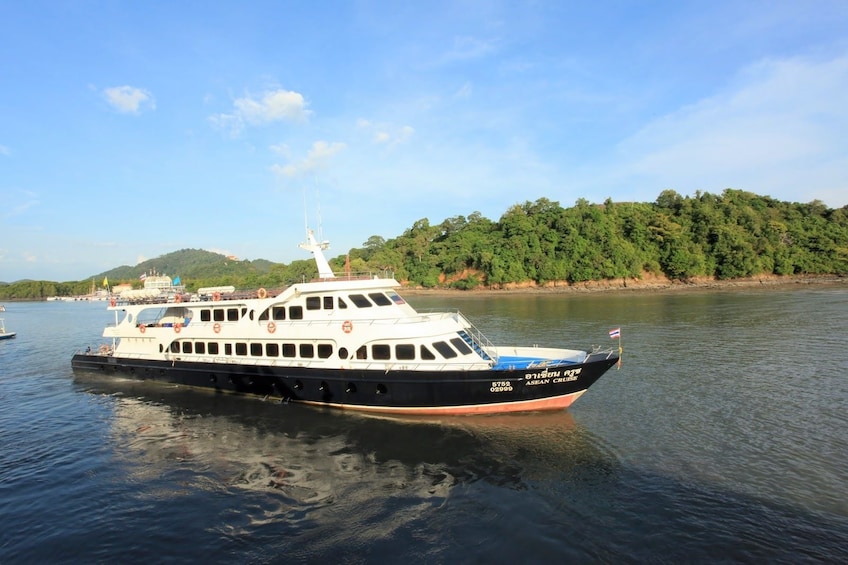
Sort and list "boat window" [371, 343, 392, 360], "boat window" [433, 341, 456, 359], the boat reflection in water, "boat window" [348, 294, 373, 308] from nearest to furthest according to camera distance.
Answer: the boat reflection in water → "boat window" [433, 341, 456, 359] → "boat window" [371, 343, 392, 360] → "boat window" [348, 294, 373, 308]

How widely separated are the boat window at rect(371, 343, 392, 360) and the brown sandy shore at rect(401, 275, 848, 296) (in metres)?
75.8

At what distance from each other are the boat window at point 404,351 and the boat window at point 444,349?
2.83 feet

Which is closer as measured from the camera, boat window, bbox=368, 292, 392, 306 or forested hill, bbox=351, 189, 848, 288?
boat window, bbox=368, 292, 392, 306

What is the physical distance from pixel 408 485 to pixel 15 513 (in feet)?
32.9

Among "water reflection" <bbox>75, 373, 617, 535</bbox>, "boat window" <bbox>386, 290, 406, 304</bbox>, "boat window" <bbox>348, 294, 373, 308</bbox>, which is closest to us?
"water reflection" <bbox>75, 373, 617, 535</bbox>

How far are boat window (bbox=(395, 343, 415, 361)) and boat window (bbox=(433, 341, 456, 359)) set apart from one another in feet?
2.83

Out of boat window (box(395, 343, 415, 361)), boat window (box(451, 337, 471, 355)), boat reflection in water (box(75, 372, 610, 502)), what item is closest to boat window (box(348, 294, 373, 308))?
boat window (box(395, 343, 415, 361))

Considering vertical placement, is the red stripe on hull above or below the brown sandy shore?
below

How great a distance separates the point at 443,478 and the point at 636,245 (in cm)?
9881

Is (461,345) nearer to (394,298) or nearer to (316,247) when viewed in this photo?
(394,298)

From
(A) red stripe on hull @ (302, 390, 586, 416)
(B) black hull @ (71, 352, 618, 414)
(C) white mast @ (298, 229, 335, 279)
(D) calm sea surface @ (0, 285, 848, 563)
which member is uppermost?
(C) white mast @ (298, 229, 335, 279)

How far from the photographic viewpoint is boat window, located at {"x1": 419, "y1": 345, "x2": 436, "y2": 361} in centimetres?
1574

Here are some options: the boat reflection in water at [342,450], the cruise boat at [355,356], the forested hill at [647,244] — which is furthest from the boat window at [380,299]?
the forested hill at [647,244]

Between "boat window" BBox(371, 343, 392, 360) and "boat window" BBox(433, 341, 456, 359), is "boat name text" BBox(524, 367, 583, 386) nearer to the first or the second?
"boat window" BBox(433, 341, 456, 359)
